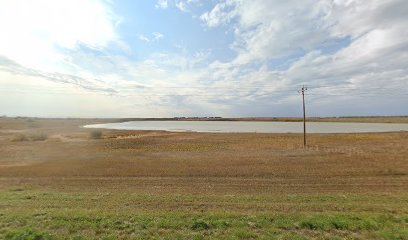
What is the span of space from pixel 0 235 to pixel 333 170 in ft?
64.2

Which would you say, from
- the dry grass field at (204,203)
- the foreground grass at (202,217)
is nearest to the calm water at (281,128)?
the dry grass field at (204,203)

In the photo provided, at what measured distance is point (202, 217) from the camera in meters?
8.65

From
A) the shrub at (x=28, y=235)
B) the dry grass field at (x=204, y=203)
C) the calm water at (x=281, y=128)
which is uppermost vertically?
the shrub at (x=28, y=235)

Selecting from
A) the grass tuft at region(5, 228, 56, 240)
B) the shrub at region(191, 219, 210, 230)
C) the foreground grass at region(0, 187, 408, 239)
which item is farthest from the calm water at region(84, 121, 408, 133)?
the grass tuft at region(5, 228, 56, 240)

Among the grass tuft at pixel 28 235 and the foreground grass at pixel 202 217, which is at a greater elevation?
the grass tuft at pixel 28 235

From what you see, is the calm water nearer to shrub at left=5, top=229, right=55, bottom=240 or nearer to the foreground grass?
the foreground grass

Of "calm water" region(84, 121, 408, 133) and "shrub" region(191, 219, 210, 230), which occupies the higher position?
"shrub" region(191, 219, 210, 230)

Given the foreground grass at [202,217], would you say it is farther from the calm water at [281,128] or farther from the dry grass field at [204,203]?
the calm water at [281,128]

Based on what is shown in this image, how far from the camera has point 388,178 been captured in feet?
Answer: 55.8

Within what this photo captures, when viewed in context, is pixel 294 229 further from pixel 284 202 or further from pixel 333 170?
pixel 333 170

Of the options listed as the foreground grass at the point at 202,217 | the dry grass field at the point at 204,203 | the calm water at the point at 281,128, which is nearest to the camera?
the foreground grass at the point at 202,217

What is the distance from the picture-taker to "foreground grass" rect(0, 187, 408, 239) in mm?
7363

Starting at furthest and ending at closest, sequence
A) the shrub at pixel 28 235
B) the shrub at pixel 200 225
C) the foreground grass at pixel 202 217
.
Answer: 1. the shrub at pixel 200 225
2. the foreground grass at pixel 202 217
3. the shrub at pixel 28 235

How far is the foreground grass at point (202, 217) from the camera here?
7.36 m
